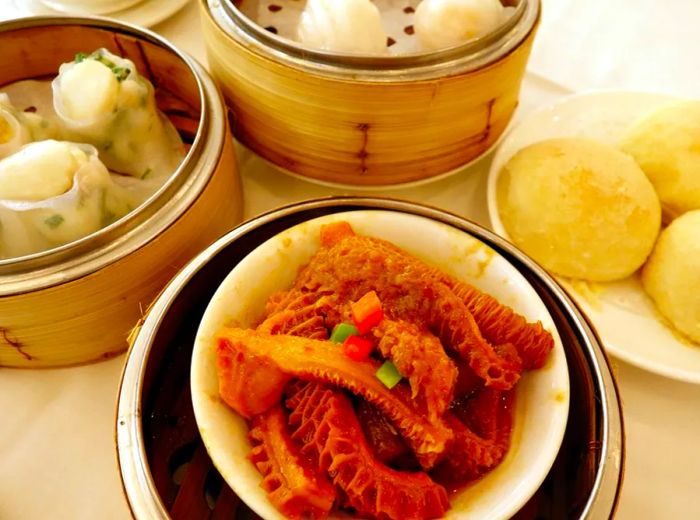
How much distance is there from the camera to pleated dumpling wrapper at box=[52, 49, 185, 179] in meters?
1.25

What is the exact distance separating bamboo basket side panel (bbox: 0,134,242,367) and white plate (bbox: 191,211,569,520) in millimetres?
204

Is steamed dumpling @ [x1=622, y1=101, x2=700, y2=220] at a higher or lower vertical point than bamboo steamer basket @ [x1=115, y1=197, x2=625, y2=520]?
higher

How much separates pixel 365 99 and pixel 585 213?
1.67ft

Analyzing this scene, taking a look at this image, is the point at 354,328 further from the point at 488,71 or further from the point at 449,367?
the point at 488,71

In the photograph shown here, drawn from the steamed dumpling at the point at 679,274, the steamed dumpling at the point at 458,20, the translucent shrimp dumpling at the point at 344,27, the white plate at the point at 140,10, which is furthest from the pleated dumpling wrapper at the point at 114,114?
the steamed dumpling at the point at 679,274

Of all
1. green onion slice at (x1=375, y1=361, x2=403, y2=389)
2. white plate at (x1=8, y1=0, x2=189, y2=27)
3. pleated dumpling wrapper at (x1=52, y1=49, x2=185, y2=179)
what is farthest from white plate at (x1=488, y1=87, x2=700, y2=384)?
white plate at (x1=8, y1=0, x2=189, y2=27)

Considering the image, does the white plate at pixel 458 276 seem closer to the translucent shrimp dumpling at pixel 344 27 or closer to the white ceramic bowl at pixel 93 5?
the translucent shrimp dumpling at pixel 344 27

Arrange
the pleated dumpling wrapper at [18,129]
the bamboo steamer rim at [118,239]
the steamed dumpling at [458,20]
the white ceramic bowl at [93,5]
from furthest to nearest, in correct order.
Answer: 1. the white ceramic bowl at [93,5]
2. the steamed dumpling at [458,20]
3. the pleated dumpling wrapper at [18,129]
4. the bamboo steamer rim at [118,239]

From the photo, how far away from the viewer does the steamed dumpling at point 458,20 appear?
1.30 metres

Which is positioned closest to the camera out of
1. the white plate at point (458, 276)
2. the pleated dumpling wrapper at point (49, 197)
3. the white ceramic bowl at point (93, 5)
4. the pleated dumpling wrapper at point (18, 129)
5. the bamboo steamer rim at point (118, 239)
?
the white plate at point (458, 276)

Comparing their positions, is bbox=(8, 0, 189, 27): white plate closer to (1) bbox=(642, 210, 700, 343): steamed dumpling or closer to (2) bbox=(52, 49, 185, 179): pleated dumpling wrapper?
(2) bbox=(52, 49, 185, 179): pleated dumpling wrapper

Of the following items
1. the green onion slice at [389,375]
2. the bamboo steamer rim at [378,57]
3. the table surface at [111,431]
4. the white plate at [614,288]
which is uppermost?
the bamboo steamer rim at [378,57]

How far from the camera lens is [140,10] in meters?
1.84

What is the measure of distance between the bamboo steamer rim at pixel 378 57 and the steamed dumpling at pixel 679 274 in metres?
0.52
